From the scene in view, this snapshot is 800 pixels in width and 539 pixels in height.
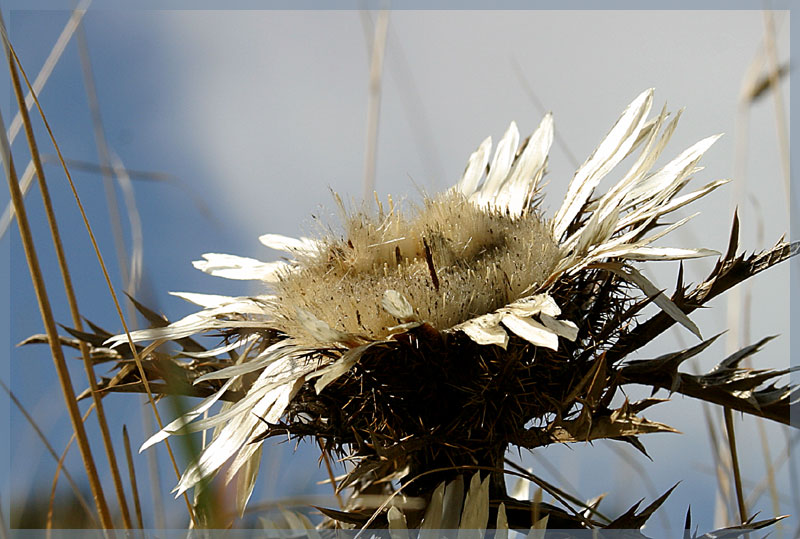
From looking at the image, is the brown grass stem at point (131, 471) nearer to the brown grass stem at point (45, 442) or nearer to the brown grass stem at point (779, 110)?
the brown grass stem at point (45, 442)

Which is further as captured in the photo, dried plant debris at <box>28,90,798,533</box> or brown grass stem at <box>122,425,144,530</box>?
brown grass stem at <box>122,425,144,530</box>

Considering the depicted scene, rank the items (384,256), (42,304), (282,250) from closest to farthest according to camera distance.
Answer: (42,304)
(384,256)
(282,250)

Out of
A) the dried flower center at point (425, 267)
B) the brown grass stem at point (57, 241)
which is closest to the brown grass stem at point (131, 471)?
the brown grass stem at point (57, 241)

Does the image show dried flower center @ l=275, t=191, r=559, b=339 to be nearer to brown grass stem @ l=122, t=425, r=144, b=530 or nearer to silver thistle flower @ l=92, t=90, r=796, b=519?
silver thistle flower @ l=92, t=90, r=796, b=519

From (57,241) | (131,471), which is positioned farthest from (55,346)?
(131,471)

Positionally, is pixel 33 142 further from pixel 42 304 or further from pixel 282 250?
pixel 282 250

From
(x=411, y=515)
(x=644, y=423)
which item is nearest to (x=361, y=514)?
(x=411, y=515)

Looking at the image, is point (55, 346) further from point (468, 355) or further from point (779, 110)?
point (779, 110)

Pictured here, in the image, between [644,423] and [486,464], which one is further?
[486,464]

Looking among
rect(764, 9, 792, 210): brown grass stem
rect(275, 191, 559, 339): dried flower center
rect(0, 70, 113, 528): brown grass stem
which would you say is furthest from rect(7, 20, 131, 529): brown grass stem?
rect(764, 9, 792, 210): brown grass stem
